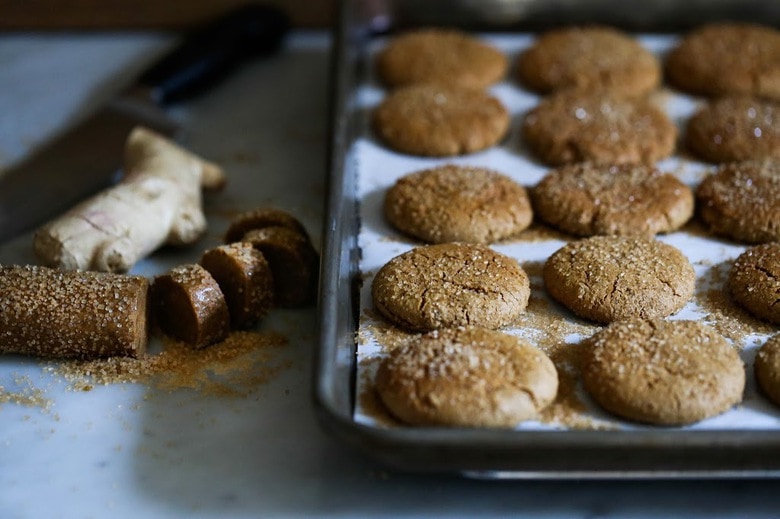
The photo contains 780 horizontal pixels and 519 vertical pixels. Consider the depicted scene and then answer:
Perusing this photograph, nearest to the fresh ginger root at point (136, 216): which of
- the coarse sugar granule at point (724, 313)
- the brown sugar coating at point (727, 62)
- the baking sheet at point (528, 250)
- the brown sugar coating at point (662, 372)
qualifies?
the baking sheet at point (528, 250)

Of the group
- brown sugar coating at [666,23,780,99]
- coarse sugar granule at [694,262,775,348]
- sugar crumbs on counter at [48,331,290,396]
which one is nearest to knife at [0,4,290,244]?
sugar crumbs on counter at [48,331,290,396]

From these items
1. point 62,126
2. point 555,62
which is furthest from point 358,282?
point 62,126

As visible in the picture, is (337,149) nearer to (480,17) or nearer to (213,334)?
(213,334)

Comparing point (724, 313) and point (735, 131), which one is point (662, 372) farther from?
→ point (735, 131)

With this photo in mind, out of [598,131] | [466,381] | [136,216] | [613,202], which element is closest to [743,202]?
[613,202]

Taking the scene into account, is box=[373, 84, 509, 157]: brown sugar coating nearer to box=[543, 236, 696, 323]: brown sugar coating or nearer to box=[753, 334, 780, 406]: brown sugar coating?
box=[543, 236, 696, 323]: brown sugar coating

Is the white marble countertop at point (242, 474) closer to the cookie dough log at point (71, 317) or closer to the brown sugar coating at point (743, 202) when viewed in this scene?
the cookie dough log at point (71, 317)
